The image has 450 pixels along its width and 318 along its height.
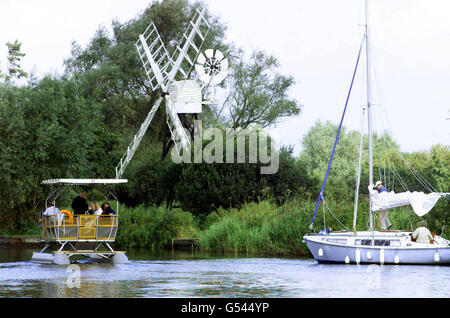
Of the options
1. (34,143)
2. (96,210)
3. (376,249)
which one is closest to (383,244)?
(376,249)

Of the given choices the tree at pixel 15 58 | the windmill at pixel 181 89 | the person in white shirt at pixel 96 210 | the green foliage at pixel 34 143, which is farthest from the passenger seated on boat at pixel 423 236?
the tree at pixel 15 58

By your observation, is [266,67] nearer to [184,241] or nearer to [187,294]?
[184,241]

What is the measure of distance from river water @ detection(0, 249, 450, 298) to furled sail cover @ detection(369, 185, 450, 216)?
238 centimetres

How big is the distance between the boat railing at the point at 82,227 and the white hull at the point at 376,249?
7.24 m

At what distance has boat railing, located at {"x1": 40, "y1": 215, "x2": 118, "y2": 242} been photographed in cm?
2711

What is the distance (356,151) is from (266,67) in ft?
87.6

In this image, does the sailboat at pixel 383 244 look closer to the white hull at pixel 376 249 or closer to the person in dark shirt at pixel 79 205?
the white hull at pixel 376 249

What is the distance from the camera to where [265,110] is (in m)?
60.2

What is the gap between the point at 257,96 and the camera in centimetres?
5959

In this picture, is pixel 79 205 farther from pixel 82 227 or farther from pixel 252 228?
pixel 252 228

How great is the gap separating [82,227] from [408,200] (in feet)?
38.0

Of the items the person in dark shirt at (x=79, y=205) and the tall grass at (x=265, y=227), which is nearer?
the person in dark shirt at (x=79, y=205)

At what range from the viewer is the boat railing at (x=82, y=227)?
88.9 feet
